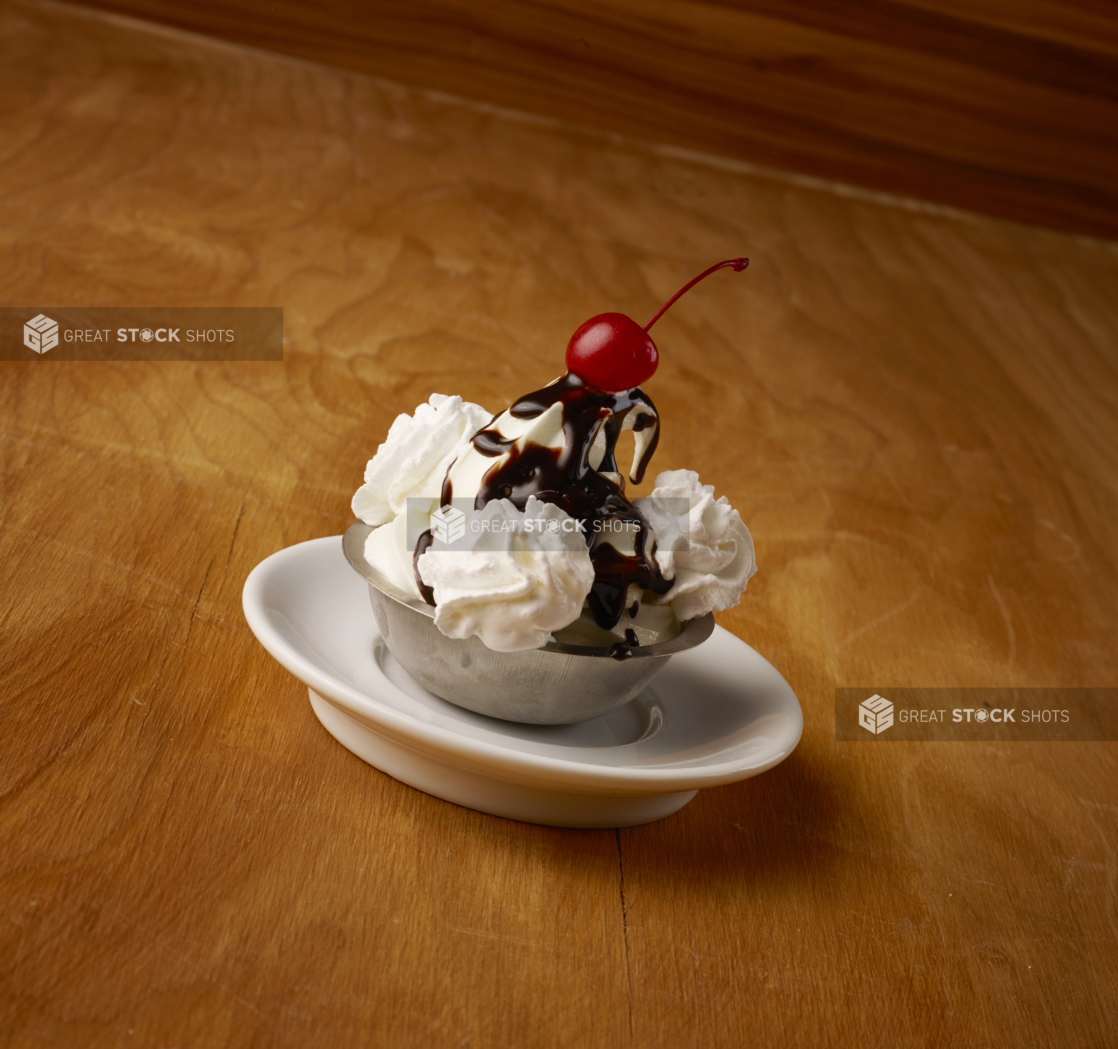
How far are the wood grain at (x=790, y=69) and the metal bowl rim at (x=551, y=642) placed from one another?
150cm

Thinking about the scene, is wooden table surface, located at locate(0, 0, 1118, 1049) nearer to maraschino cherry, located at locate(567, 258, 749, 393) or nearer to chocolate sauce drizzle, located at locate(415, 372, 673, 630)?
chocolate sauce drizzle, located at locate(415, 372, 673, 630)

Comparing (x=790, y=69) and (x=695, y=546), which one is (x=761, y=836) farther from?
(x=790, y=69)

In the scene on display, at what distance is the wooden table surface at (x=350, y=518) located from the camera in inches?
22.6

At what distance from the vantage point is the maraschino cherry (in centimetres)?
69

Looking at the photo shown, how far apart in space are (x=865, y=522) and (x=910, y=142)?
3.71 feet

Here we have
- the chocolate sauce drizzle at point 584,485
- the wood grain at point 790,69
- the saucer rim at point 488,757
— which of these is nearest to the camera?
the saucer rim at point 488,757

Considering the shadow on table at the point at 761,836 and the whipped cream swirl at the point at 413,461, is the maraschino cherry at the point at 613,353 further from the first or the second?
the shadow on table at the point at 761,836

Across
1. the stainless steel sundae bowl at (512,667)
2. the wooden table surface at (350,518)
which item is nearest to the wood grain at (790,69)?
the wooden table surface at (350,518)

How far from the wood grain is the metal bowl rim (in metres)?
1.50

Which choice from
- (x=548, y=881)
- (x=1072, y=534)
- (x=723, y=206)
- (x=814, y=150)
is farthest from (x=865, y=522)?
(x=814, y=150)

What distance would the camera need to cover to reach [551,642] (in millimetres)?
659

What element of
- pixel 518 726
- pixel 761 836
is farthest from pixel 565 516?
pixel 761 836

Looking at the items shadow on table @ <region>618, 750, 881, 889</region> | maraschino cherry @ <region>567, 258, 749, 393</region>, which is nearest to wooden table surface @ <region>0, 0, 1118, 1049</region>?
shadow on table @ <region>618, 750, 881, 889</region>

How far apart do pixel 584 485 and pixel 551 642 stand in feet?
0.37
